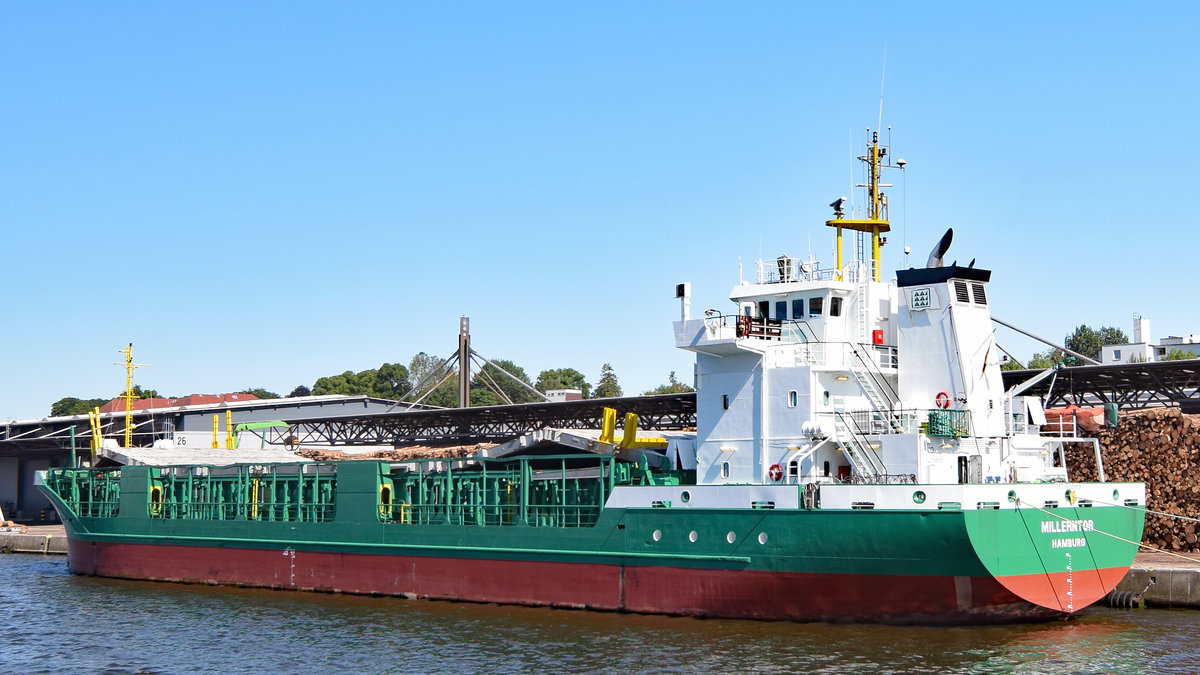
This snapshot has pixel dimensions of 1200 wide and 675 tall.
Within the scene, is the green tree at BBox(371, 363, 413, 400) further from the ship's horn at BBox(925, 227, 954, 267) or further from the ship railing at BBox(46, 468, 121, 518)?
the ship's horn at BBox(925, 227, 954, 267)

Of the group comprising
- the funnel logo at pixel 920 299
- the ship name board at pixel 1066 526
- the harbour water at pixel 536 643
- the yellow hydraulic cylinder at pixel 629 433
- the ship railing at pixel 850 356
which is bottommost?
the harbour water at pixel 536 643

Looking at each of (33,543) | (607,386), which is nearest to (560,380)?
(607,386)

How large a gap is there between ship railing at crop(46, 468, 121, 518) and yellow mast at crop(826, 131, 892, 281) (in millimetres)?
25005

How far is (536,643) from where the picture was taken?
2212 cm

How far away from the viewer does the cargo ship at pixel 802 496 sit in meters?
21.7

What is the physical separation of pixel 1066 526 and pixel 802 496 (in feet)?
16.8

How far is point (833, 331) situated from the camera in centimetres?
2542

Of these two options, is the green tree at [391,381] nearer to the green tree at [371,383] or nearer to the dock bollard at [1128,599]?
the green tree at [371,383]

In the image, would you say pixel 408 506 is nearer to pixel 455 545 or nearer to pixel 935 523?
pixel 455 545

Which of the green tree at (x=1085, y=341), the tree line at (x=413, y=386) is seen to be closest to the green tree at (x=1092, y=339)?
the green tree at (x=1085, y=341)

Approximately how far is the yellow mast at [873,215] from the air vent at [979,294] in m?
2.35

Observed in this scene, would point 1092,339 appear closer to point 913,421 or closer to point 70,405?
point 913,421

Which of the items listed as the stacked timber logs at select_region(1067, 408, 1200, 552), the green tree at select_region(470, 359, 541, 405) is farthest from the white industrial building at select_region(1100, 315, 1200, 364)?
the green tree at select_region(470, 359, 541, 405)

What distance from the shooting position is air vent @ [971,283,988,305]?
81.0 ft
